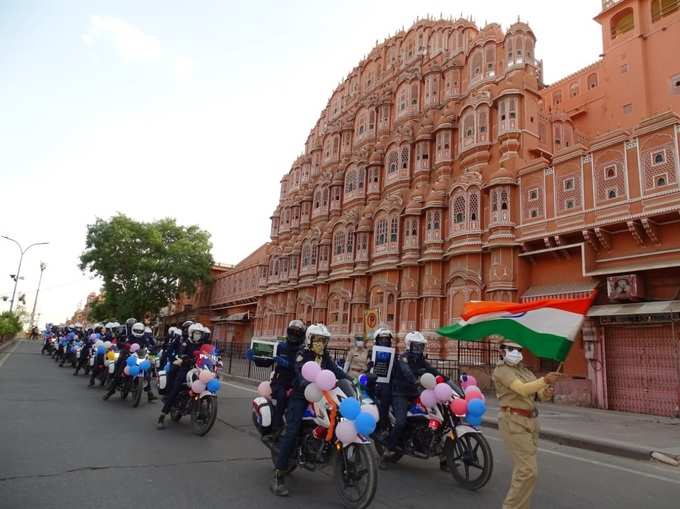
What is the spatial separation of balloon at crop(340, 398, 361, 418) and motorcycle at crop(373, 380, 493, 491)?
5.74 feet

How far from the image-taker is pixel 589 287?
622 inches

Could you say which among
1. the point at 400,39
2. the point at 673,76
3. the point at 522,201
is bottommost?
the point at 522,201

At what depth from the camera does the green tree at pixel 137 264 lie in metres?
43.1

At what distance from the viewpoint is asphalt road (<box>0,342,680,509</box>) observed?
4395 mm

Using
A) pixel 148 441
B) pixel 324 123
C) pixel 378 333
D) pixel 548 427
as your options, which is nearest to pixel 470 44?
pixel 324 123

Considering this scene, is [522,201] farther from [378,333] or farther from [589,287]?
[378,333]

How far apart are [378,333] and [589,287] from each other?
12.4 metres

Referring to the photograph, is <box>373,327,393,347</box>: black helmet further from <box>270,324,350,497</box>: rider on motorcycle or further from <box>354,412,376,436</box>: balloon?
<box>354,412,376,436</box>: balloon

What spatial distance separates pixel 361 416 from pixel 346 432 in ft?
0.67

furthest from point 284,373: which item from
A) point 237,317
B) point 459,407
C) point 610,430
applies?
point 237,317

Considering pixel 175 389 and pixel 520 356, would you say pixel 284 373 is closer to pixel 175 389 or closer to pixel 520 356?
pixel 520 356

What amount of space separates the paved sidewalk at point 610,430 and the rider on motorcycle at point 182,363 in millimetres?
6784

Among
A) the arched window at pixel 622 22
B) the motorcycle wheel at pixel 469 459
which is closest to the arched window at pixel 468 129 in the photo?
the arched window at pixel 622 22

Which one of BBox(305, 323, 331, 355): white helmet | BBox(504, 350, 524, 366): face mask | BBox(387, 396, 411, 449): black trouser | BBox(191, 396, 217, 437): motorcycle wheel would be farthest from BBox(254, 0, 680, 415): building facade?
BBox(191, 396, 217, 437): motorcycle wheel
